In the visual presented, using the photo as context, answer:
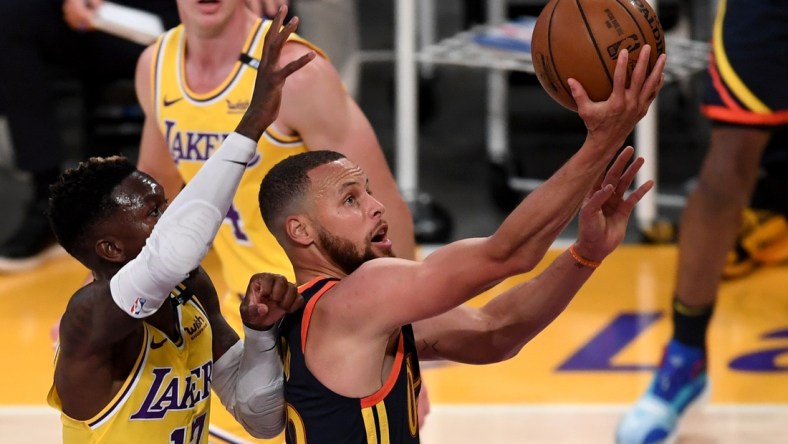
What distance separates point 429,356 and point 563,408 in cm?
163

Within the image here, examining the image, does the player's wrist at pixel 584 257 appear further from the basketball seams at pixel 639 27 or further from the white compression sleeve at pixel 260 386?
the white compression sleeve at pixel 260 386

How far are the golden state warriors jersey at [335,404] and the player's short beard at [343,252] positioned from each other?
5cm

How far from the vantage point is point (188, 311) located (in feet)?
8.95

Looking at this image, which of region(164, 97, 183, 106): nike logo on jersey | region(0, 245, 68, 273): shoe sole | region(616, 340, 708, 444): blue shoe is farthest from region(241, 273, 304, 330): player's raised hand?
region(0, 245, 68, 273): shoe sole

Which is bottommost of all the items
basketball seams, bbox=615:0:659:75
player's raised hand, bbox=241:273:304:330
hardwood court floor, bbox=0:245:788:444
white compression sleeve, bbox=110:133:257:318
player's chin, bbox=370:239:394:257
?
hardwood court floor, bbox=0:245:788:444

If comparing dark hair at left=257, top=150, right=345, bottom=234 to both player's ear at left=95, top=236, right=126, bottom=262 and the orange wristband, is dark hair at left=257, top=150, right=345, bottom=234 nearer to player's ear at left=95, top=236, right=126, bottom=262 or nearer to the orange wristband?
player's ear at left=95, top=236, right=126, bottom=262

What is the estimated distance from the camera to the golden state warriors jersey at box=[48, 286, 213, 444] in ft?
8.31

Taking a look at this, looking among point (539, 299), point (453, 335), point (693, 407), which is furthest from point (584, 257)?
point (693, 407)

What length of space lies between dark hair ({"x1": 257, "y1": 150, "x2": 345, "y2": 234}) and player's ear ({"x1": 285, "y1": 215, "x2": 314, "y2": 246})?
32mm

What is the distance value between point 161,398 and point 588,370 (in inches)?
96.0

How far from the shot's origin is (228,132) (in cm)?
321

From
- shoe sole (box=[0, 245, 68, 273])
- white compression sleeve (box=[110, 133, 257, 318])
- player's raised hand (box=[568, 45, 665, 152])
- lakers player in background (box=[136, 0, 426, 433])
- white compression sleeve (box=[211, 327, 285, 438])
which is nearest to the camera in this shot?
player's raised hand (box=[568, 45, 665, 152])

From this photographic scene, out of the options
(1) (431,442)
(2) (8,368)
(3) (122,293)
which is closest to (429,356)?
(3) (122,293)

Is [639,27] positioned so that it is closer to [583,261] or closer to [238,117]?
[583,261]
